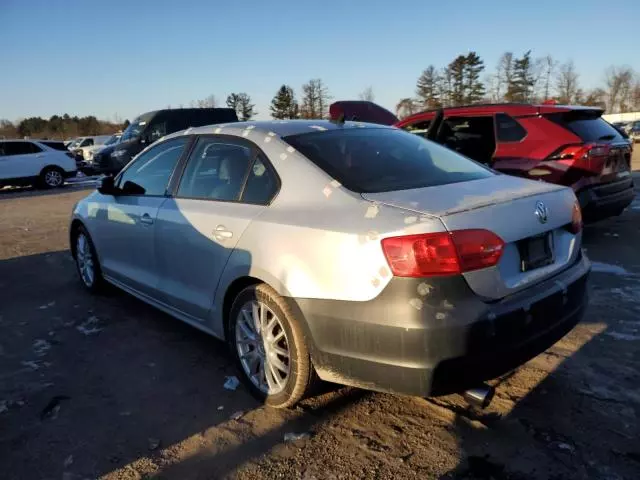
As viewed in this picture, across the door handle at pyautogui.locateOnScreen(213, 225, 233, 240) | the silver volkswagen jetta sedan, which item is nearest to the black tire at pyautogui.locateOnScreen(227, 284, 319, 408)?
the silver volkswagen jetta sedan

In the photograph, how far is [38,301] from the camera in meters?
5.25

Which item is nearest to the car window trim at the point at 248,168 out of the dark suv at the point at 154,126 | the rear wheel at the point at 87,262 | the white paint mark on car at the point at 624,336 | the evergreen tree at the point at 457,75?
the rear wheel at the point at 87,262

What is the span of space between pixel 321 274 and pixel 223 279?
867mm

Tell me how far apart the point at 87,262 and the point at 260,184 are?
293 centimetres

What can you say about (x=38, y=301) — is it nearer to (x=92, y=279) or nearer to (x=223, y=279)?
(x=92, y=279)

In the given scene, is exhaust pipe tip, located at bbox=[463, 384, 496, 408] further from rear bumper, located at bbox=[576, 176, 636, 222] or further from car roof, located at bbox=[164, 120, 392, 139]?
rear bumper, located at bbox=[576, 176, 636, 222]

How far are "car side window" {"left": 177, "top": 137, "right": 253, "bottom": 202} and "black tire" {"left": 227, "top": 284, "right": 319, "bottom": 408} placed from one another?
67 centimetres

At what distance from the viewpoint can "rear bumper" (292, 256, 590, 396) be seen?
2332 mm

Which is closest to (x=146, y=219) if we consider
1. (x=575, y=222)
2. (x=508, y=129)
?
(x=575, y=222)

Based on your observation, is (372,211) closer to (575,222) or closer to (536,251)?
(536,251)

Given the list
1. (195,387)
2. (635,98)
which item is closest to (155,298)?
(195,387)

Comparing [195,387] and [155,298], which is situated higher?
[155,298]

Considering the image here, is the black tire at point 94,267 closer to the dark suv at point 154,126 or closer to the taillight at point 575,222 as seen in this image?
the taillight at point 575,222

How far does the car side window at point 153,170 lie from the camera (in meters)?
4.04
